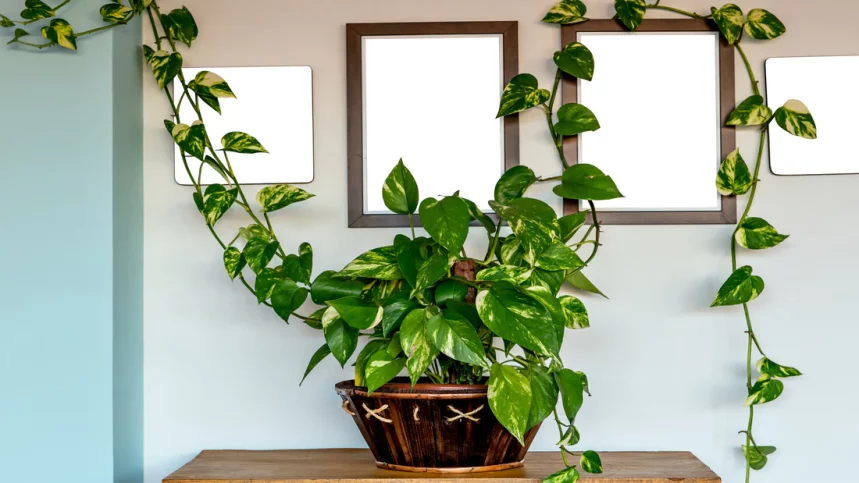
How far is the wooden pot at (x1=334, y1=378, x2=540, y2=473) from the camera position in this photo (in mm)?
1226

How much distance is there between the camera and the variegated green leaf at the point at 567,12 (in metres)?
1.57

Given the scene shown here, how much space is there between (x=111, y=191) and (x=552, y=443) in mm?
959

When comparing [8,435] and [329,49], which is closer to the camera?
[8,435]

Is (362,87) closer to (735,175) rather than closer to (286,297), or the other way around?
(286,297)

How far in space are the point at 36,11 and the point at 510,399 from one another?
108 centimetres

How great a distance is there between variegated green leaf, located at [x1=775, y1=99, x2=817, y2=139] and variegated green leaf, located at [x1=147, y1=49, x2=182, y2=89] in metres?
1.15

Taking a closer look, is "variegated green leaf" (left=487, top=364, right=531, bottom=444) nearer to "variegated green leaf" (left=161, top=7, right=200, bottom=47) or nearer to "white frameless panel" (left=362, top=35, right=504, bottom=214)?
"white frameless panel" (left=362, top=35, right=504, bottom=214)

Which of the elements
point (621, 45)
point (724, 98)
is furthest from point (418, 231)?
point (724, 98)

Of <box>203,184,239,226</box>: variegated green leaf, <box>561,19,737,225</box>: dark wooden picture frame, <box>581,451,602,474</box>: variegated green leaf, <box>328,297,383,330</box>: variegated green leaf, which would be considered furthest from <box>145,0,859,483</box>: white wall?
<box>328,297,383,330</box>: variegated green leaf

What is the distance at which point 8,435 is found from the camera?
4.76ft

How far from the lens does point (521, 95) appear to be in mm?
1520

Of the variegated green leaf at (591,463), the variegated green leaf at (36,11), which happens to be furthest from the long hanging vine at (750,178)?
the variegated green leaf at (36,11)

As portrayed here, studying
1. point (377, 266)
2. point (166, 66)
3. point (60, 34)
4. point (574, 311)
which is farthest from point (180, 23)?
point (574, 311)

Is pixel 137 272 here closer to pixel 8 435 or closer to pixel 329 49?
pixel 8 435
